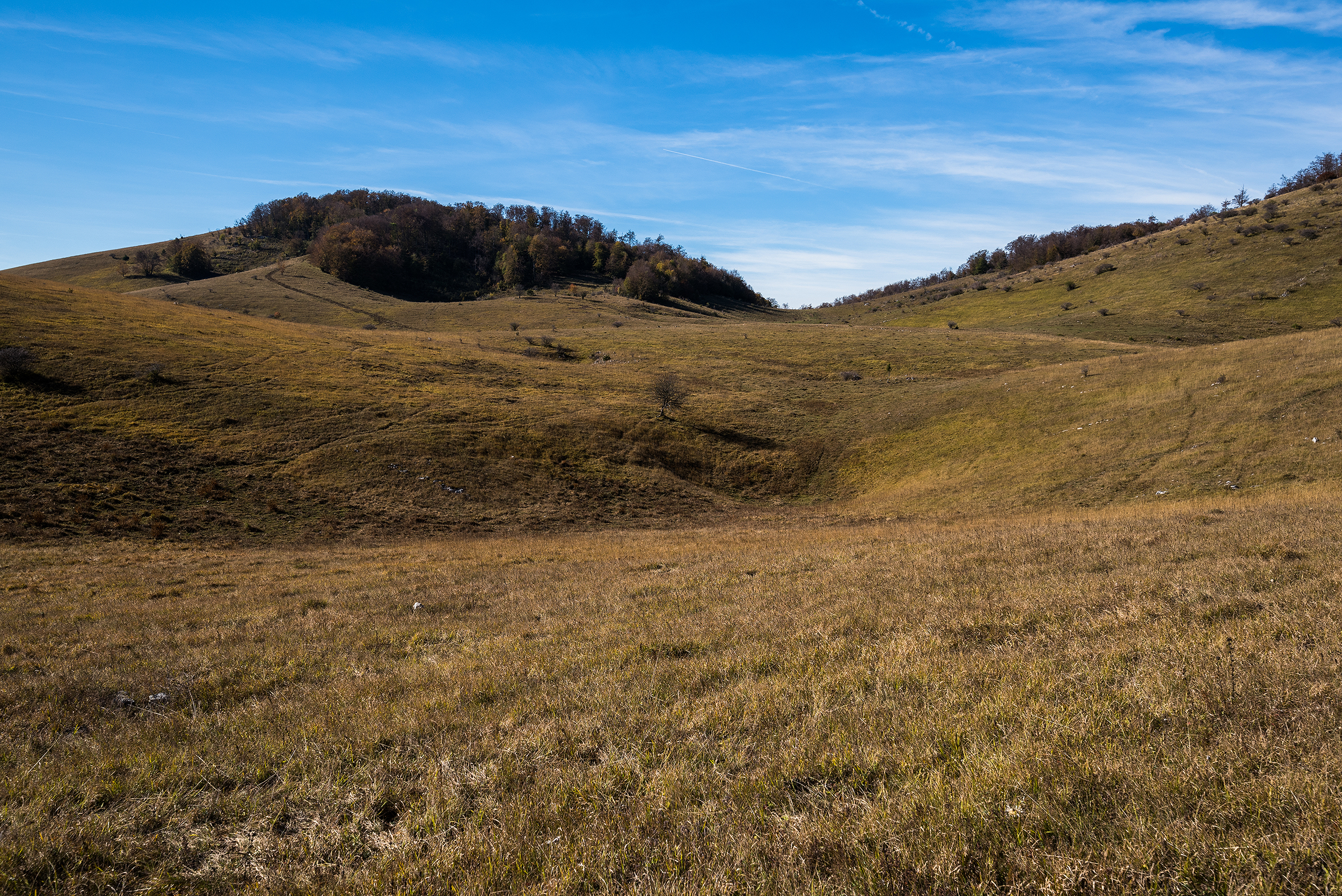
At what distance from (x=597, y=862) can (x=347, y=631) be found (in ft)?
29.3

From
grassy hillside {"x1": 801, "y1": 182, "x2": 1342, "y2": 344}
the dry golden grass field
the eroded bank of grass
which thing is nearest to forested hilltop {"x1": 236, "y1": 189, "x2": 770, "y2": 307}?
grassy hillside {"x1": 801, "y1": 182, "x2": 1342, "y2": 344}

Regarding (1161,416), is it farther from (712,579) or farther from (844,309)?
(844,309)

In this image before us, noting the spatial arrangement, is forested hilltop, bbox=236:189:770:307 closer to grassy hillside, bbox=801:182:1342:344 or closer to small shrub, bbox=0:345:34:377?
grassy hillside, bbox=801:182:1342:344

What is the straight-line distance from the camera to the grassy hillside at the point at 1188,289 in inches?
3275

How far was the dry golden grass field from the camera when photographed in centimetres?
378

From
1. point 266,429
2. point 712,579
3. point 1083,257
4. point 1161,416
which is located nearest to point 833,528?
point 712,579

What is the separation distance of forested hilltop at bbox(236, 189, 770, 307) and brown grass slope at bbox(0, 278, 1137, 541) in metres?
80.4

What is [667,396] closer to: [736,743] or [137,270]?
[736,743]

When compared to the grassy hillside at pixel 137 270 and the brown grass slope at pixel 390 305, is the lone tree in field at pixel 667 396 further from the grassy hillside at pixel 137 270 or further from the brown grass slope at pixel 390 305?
the grassy hillside at pixel 137 270

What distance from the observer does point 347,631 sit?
10.9m

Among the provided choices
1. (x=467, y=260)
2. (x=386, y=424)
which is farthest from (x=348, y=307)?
(x=386, y=424)

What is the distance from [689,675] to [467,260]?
197 m

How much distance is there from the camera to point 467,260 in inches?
7308

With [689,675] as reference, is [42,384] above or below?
above
